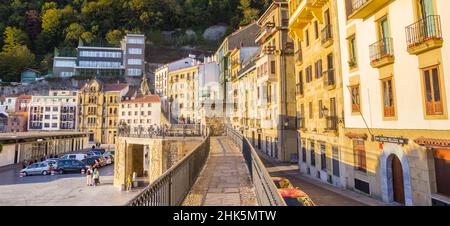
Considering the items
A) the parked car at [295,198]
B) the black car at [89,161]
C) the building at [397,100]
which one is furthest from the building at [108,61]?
the parked car at [295,198]

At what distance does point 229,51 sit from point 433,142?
46276 mm

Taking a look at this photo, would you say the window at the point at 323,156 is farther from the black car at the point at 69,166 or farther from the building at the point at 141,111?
the building at the point at 141,111

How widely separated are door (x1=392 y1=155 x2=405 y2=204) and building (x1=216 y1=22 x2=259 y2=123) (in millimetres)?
40421

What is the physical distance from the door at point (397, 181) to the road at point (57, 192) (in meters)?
25.2

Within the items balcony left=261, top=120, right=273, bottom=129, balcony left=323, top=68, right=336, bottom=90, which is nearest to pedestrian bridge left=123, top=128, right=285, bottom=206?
balcony left=323, top=68, right=336, bottom=90

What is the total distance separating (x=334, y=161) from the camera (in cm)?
2023

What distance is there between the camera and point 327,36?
20.4m

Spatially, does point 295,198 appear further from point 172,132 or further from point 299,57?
point 172,132

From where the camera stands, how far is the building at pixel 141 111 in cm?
7400

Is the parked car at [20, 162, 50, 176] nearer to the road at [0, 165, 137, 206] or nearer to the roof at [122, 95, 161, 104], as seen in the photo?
the road at [0, 165, 137, 206]

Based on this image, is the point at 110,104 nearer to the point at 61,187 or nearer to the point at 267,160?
the point at 61,187

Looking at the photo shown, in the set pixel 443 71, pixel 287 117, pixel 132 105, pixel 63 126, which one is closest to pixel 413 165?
pixel 443 71

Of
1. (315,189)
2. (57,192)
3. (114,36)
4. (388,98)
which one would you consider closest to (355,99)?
(388,98)

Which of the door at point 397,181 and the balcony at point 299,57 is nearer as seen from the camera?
the door at point 397,181
